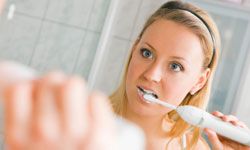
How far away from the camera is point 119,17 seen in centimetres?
110

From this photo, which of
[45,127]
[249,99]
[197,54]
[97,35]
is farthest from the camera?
[97,35]

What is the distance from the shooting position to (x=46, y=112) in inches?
5.4

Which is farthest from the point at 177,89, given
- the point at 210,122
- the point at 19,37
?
the point at 19,37

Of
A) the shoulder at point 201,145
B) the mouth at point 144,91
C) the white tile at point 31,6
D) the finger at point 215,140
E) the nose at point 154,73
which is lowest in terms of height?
the shoulder at point 201,145

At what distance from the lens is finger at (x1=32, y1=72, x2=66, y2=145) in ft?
0.44

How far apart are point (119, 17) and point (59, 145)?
3.24 feet

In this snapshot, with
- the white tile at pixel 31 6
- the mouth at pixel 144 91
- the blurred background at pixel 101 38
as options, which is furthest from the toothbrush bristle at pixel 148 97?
the white tile at pixel 31 6

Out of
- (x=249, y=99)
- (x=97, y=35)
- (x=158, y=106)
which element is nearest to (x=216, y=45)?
(x=158, y=106)

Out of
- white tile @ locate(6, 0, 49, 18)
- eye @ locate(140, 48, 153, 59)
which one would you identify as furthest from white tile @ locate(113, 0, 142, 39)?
eye @ locate(140, 48, 153, 59)

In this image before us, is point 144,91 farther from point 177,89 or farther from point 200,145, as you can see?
point 200,145

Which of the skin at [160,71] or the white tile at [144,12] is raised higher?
the white tile at [144,12]

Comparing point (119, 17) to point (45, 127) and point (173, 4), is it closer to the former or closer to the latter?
point (173, 4)

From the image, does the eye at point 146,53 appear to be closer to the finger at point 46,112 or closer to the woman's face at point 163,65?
the woman's face at point 163,65

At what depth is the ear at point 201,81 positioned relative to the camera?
2.48 feet
